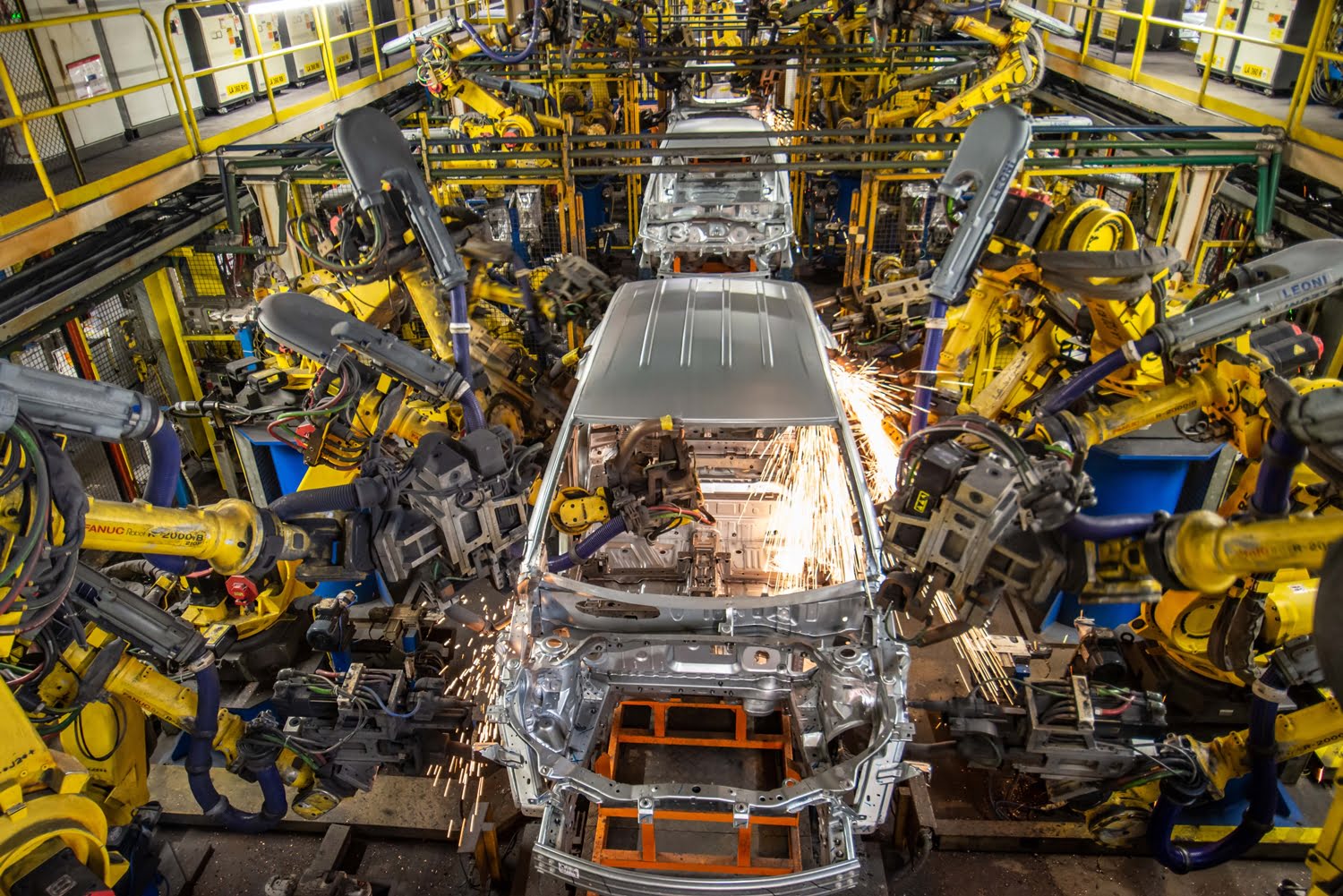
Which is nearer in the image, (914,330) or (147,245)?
(147,245)

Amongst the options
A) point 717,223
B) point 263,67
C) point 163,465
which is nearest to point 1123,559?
point 163,465

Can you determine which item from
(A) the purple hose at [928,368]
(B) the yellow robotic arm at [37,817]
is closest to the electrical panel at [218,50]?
(A) the purple hose at [928,368]

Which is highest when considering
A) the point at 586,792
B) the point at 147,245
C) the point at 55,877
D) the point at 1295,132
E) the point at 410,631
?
the point at 1295,132

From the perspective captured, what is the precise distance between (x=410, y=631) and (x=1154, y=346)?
12.6ft

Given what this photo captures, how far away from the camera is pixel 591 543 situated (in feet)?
12.6

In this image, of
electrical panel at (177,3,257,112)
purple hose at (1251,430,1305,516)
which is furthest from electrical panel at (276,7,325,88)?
purple hose at (1251,430,1305,516)

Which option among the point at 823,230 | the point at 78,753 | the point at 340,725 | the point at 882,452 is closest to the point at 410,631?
the point at 340,725

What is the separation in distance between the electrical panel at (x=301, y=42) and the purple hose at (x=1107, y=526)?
34.1 ft

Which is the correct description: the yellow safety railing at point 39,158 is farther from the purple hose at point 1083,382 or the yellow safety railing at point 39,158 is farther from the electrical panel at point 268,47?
the purple hose at point 1083,382

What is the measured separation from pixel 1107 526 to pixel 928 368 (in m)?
1.63

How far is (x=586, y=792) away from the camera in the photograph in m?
2.73

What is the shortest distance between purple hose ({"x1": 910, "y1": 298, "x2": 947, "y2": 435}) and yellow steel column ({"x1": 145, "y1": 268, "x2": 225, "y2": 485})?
4845 mm

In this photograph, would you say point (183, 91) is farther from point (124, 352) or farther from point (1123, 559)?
point (1123, 559)

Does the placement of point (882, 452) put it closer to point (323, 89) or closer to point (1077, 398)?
point (1077, 398)
